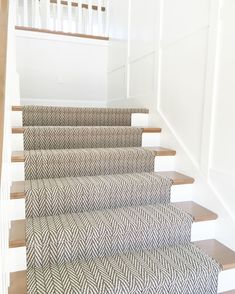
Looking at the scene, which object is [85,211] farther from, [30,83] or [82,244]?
[30,83]

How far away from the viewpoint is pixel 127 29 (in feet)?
9.57

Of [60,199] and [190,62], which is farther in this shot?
[190,62]

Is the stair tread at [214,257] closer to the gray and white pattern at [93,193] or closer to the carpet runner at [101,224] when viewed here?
the carpet runner at [101,224]

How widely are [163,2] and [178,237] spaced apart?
1.77m

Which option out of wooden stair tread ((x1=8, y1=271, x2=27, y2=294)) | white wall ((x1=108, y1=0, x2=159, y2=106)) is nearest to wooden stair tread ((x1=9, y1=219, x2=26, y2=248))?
wooden stair tread ((x1=8, y1=271, x2=27, y2=294))

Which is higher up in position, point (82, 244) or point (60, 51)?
point (60, 51)

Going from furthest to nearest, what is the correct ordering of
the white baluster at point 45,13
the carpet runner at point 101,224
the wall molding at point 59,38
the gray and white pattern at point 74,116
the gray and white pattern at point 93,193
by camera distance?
1. the white baluster at point 45,13
2. the wall molding at point 59,38
3. the gray and white pattern at point 74,116
4. the gray and white pattern at point 93,193
5. the carpet runner at point 101,224

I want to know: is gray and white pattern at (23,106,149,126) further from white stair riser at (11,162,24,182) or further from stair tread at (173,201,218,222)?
stair tread at (173,201,218,222)

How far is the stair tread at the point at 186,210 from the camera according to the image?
3.82 ft

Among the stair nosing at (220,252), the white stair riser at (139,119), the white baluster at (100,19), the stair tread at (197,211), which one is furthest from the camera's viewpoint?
the white baluster at (100,19)

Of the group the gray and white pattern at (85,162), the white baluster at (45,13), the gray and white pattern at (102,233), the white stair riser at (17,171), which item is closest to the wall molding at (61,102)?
the white baluster at (45,13)

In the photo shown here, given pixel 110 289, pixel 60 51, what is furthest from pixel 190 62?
→ pixel 60 51

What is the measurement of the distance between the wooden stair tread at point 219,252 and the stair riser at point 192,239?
0.12 feet

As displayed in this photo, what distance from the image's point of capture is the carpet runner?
1142 millimetres
